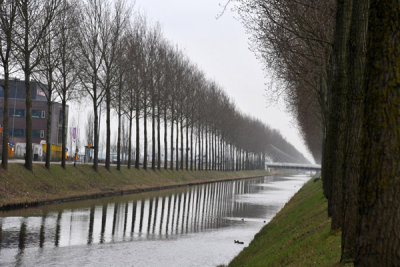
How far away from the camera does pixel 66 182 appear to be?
41.3 meters

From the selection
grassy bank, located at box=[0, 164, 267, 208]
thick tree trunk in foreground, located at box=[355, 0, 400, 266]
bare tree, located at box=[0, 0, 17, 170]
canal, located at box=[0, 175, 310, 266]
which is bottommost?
canal, located at box=[0, 175, 310, 266]

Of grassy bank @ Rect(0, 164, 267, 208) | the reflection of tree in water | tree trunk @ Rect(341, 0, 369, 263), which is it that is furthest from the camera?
grassy bank @ Rect(0, 164, 267, 208)

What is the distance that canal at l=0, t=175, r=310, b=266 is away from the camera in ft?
58.2

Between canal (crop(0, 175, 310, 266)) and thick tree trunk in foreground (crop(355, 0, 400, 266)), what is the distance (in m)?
11.3

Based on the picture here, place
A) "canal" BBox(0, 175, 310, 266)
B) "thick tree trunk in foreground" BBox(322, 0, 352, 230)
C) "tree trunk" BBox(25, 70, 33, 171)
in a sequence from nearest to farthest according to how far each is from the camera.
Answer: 1. "thick tree trunk in foreground" BBox(322, 0, 352, 230)
2. "canal" BBox(0, 175, 310, 266)
3. "tree trunk" BBox(25, 70, 33, 171)

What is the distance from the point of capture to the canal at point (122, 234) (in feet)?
58.2

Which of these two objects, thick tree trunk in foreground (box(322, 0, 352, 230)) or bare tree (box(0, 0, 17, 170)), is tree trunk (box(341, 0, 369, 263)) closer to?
thick tree trunk in foreground (box(322, 0, 352, 230))

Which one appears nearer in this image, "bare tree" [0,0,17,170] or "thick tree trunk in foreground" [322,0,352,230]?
"thick tree trunk in foreground" [322,0,352,230]

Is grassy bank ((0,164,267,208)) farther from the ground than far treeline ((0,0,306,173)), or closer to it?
closer to it

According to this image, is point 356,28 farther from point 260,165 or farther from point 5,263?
point 260,165

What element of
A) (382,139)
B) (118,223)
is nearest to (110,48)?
(118,223)

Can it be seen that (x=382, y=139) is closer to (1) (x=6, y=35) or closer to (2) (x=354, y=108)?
(2) (x=354, y=108)

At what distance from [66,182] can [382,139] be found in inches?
1444

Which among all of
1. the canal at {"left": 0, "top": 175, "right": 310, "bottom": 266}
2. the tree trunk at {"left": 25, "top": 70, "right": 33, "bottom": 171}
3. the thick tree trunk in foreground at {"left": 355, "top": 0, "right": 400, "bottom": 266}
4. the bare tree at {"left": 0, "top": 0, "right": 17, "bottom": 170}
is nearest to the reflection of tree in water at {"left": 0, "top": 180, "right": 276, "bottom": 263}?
the canal at {"left": 0, "top": 175, "right": 310, "bottom": 266}
